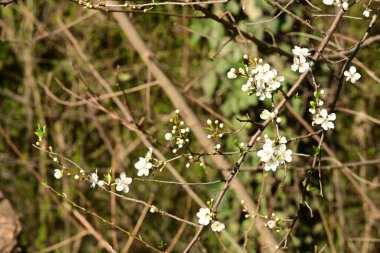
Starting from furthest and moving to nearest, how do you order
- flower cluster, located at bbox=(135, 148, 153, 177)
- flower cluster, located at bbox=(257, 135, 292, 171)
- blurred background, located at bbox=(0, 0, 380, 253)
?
1. blurred background, located at bbox=(0, 0, 380, 253)
2. flower cluster, located at bbox=(135, 148, 153, 177)
3. flower cluster, located at bbox=(257, 135, 292, 171)

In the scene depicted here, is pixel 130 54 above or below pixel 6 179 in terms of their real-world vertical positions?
above

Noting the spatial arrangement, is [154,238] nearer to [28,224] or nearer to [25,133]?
[28,224]

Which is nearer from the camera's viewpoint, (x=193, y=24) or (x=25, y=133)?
(x=193, y=24)

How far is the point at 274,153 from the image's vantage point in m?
2.00

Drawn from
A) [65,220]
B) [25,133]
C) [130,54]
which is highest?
[130,54]

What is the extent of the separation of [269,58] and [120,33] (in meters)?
2.69

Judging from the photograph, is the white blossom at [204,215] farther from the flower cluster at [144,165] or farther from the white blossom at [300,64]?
the white blossom at [300,64]

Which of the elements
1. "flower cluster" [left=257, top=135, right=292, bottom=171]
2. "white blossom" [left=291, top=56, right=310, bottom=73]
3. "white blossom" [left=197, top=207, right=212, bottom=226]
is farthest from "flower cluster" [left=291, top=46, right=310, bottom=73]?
"white blossom" [left=197, top=207, right=212, bottom=226]

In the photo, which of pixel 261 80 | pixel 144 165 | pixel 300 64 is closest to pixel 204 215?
pixel 144 165

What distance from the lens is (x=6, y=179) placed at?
667 cm

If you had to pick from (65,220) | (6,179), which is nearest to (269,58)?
(65,220)

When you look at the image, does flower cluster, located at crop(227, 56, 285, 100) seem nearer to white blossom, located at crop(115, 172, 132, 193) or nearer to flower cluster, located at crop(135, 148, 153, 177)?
flower cluster, located at crop(135, 148, 153, 177)

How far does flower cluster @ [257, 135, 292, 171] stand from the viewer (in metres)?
1.97

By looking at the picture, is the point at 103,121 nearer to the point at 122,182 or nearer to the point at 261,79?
the point at 122,182
